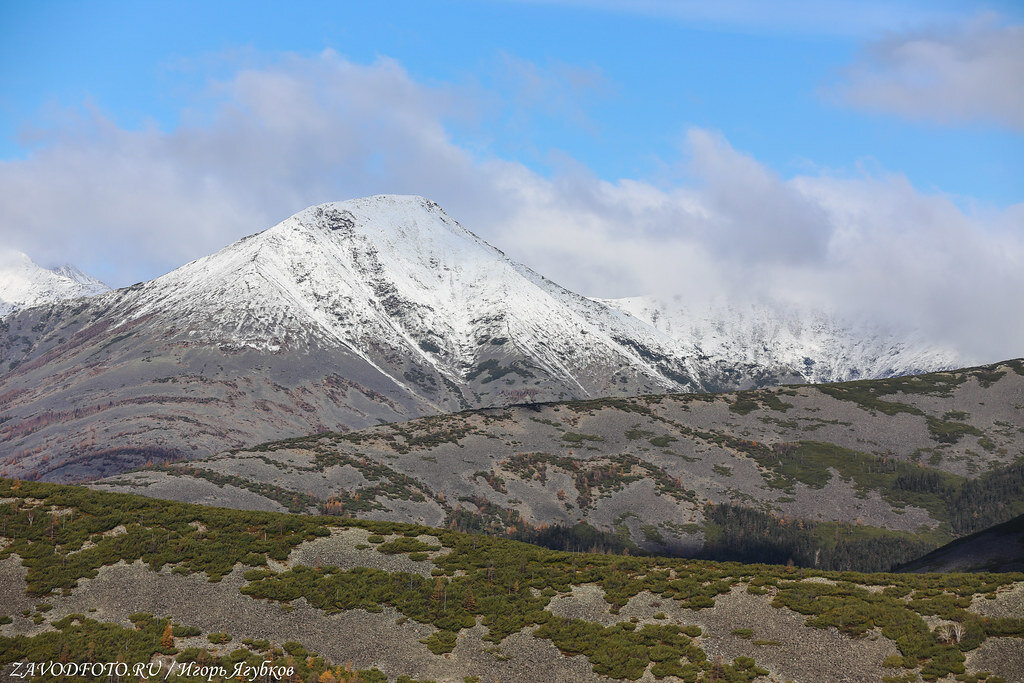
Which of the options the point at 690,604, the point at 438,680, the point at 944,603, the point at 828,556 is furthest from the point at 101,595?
the point at 828,556

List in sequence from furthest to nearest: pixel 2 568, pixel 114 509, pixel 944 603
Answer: pixel 114 509 → pixel 2 568 → pixel 944 603

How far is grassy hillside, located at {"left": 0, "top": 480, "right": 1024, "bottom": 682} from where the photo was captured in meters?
46.1

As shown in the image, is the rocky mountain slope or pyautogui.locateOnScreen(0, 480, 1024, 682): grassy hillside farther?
the rocky mountain slope

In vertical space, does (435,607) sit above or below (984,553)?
below

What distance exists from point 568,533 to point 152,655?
148 m

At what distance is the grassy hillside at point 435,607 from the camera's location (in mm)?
46125

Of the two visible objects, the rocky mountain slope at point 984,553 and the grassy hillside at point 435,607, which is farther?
the rocky mountain slope at point 984,553

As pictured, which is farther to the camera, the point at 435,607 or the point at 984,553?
the point at 984,553

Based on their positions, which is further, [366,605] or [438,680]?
[366,605]

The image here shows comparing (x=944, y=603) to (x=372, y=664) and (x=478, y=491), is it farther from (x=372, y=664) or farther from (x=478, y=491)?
(x=478, y=491)

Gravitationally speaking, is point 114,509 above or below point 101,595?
above

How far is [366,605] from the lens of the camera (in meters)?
54.9

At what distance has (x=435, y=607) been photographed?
55062 millimetres

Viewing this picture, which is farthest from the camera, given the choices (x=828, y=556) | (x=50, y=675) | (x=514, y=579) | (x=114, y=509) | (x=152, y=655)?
(x=828, y=556)
